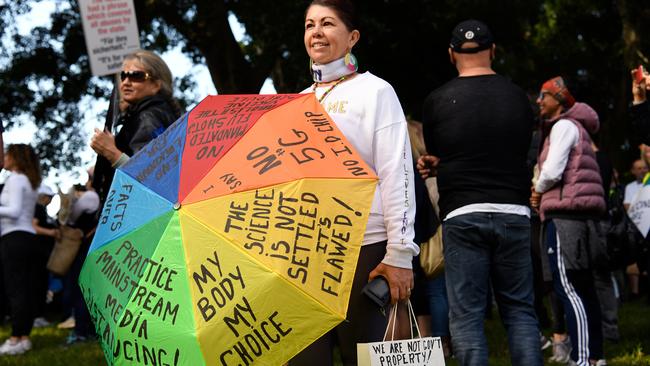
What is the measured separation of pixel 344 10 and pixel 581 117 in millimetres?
3408

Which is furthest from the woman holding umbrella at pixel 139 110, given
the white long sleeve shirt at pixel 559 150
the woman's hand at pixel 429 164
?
the white long sleeve shirt at pixel 559 150

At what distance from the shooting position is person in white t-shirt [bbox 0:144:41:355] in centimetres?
923

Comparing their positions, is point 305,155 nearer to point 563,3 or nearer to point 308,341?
point 308,341

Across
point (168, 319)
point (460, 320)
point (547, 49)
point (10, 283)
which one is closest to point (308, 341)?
point (168, 319)

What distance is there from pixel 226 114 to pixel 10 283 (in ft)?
21.2

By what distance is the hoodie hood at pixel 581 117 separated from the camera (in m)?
6.72

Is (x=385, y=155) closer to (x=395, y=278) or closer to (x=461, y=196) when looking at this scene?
(x=395, y=278)

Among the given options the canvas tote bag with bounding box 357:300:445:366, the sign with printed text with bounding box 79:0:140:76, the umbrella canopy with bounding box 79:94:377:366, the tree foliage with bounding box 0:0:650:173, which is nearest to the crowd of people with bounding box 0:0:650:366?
the canvas tote bag with bounding box 357:300:445:366

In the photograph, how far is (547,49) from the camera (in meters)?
23.5

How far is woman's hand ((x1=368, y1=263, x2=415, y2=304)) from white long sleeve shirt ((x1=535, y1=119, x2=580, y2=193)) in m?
3.29

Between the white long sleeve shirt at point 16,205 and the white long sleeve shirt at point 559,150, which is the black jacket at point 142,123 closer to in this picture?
the white long sleeve shirt at point 559,150

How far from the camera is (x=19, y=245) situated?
931 cm

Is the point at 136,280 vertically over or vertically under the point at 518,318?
over

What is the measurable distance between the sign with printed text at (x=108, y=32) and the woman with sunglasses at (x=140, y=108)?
8.76 ft
